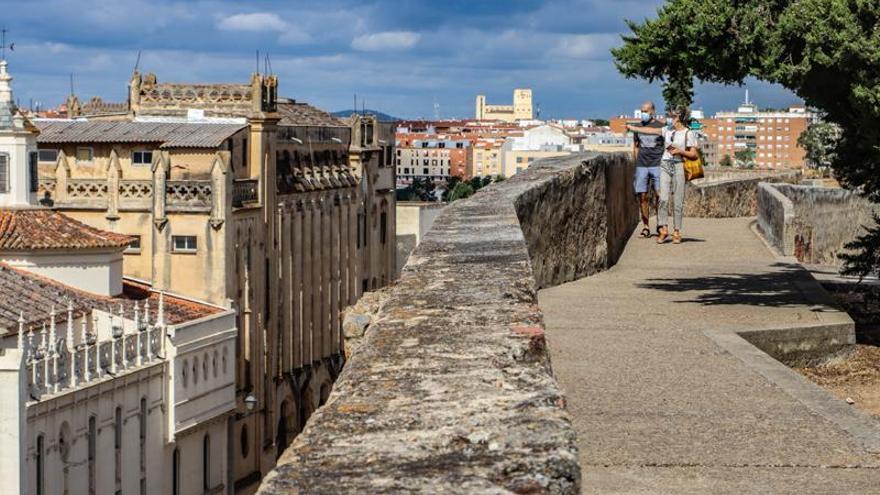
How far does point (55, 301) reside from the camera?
5306cm

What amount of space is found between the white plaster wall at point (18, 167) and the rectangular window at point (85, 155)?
6448 mm

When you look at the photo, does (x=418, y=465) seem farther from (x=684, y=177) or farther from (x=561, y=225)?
(x=684, y=177)

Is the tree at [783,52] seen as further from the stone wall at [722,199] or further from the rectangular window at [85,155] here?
the rectangular window at [85,155]

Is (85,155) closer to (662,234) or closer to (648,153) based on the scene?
(662,234)

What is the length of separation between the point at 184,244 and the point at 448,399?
2338 inches

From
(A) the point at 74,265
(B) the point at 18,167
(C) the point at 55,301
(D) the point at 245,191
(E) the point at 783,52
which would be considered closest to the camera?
(E) the point at 783,52

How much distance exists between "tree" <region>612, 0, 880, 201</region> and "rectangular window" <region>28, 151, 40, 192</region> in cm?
4680

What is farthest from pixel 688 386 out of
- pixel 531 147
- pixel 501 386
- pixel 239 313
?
pixel 531 147

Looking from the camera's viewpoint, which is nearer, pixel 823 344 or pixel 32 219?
pixel 823 344

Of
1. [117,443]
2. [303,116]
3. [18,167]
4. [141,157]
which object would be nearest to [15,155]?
[18,167]

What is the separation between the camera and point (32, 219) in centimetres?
6009

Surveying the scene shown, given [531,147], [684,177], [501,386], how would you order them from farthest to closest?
[531,147]
[684,177]
[501,386]

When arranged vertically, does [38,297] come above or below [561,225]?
below

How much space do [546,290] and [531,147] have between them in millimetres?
167836
